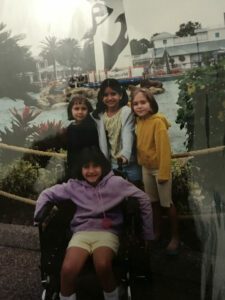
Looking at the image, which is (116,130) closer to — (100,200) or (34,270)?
(100,200)

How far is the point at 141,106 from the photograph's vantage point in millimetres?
2025

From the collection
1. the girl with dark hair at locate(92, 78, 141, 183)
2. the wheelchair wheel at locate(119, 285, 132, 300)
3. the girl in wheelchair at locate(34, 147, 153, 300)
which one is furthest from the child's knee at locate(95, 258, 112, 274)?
the girl with dark hair at locate(92, 78, 141, 183)

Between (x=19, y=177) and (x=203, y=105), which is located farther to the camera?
(x=19, y=177)

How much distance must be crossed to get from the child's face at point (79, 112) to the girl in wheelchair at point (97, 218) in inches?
5.7

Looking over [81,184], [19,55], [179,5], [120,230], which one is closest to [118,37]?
[179,5]

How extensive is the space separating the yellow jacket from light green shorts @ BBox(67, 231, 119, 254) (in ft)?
1.15

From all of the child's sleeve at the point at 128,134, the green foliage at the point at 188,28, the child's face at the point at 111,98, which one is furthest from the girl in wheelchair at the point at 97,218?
the green foliage at the point at 188,28

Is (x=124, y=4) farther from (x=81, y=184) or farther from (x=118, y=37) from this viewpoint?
(x=81, y=184)

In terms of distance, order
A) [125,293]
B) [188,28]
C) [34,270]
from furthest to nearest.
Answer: [34,270] < [125,293] < [188,28]

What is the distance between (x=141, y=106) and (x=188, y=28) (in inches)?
15.3

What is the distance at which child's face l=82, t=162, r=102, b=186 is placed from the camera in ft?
6.76

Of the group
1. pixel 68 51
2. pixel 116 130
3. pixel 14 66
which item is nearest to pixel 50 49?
pixel 68 51

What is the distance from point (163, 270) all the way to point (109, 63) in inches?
38.1

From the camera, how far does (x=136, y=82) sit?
6.59 feet
